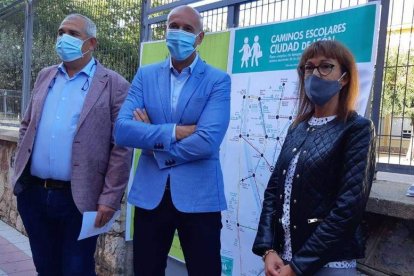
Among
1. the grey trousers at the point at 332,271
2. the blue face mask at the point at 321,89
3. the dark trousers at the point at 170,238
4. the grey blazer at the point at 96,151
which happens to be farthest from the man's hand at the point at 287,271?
the grey blazer at the point at 96,151

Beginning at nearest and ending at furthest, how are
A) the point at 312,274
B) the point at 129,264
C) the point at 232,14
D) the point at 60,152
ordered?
the point at 312,274 < the point at 60,152 < the point at 232,14 < the point at 129,264

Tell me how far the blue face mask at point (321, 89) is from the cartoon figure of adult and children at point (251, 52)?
100cm

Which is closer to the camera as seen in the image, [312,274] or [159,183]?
[312,274]

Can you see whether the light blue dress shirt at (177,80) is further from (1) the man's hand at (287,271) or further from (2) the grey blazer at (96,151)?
(1) the man's hand at (287,271)

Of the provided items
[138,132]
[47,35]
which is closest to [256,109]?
[138,132]

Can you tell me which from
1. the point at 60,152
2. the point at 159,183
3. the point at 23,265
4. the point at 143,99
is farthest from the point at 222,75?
the point at 23,265

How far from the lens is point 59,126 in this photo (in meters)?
2.64

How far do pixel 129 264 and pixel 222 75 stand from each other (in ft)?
7.92

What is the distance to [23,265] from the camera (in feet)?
14.6

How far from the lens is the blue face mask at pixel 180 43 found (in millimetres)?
2385

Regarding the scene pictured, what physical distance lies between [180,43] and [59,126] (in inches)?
36.1

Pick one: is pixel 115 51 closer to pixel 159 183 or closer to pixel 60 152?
pixel 60 152

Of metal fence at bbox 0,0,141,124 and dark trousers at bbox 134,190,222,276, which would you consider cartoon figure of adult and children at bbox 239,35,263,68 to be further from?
metal fence at bbox 0,0,141,124

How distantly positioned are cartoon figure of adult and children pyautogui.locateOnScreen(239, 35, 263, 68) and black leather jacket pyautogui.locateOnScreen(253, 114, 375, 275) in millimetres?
1063
